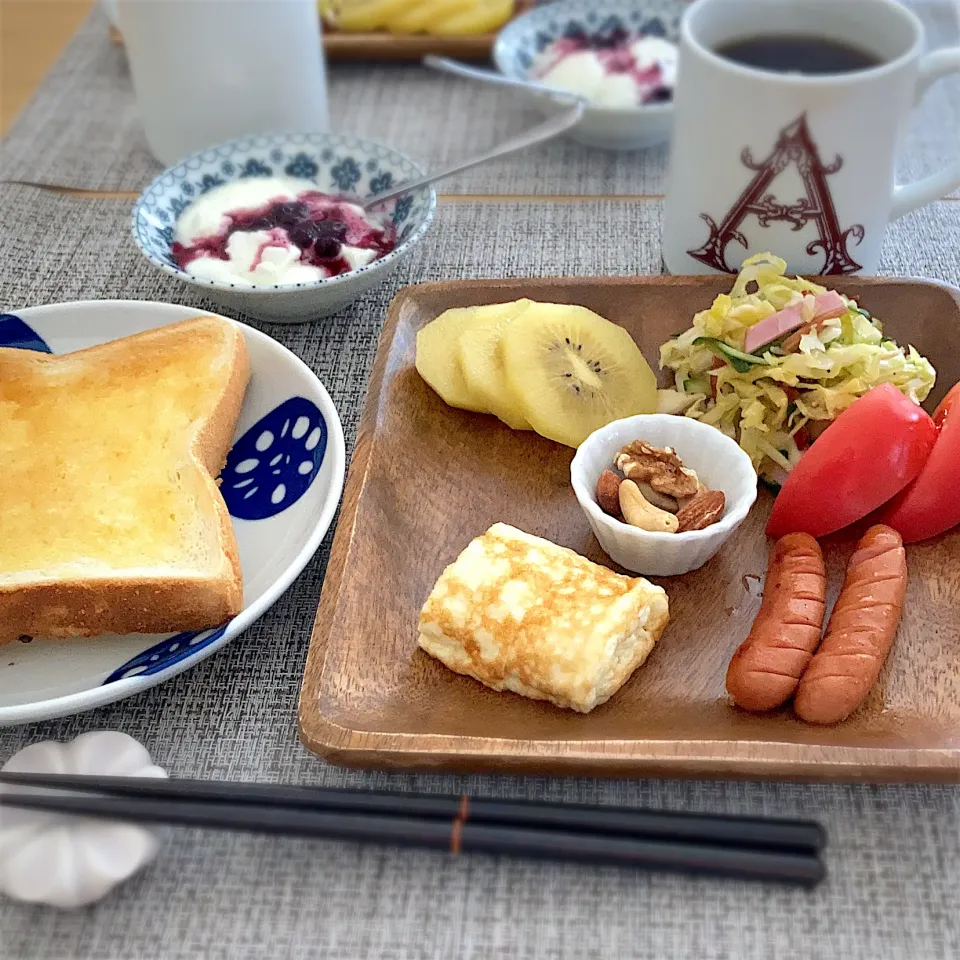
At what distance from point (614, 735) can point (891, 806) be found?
0.31 metres

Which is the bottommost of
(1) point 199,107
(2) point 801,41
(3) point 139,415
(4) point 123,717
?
(4) point 123,717

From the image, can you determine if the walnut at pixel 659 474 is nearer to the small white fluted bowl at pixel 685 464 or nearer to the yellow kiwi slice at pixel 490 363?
the small white fluted bowl at pixel 685 464

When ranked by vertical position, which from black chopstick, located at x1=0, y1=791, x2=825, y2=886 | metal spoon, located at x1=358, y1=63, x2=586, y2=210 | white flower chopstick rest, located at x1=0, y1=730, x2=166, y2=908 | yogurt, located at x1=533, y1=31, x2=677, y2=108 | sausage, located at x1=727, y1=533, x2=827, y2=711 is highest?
yogurt, located at x1=533, y1=31, x2=677, y2=108

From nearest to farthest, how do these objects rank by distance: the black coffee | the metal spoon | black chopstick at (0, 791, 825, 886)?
1. black chopstick at (0, 791, 825, 886)
2. the black coffee
3. the metal spoon

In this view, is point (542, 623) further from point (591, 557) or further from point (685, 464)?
point (685, 464)

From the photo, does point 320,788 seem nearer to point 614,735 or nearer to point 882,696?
point 614,735

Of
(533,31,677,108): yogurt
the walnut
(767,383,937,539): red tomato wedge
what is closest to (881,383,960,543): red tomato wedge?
(767,383,937,539): red tomato wedge

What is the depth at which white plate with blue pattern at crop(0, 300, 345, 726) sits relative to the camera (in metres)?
1.12

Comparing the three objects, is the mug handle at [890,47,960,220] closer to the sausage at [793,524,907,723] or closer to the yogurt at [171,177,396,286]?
the sausage at [793,524,907,723]

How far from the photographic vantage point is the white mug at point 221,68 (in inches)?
74.5

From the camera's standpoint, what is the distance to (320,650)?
1067mm

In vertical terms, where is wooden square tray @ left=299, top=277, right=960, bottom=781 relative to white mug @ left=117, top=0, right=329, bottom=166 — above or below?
below

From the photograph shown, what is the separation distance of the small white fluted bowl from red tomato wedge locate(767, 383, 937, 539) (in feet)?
0.24

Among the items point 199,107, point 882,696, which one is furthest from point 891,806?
point 199,107
